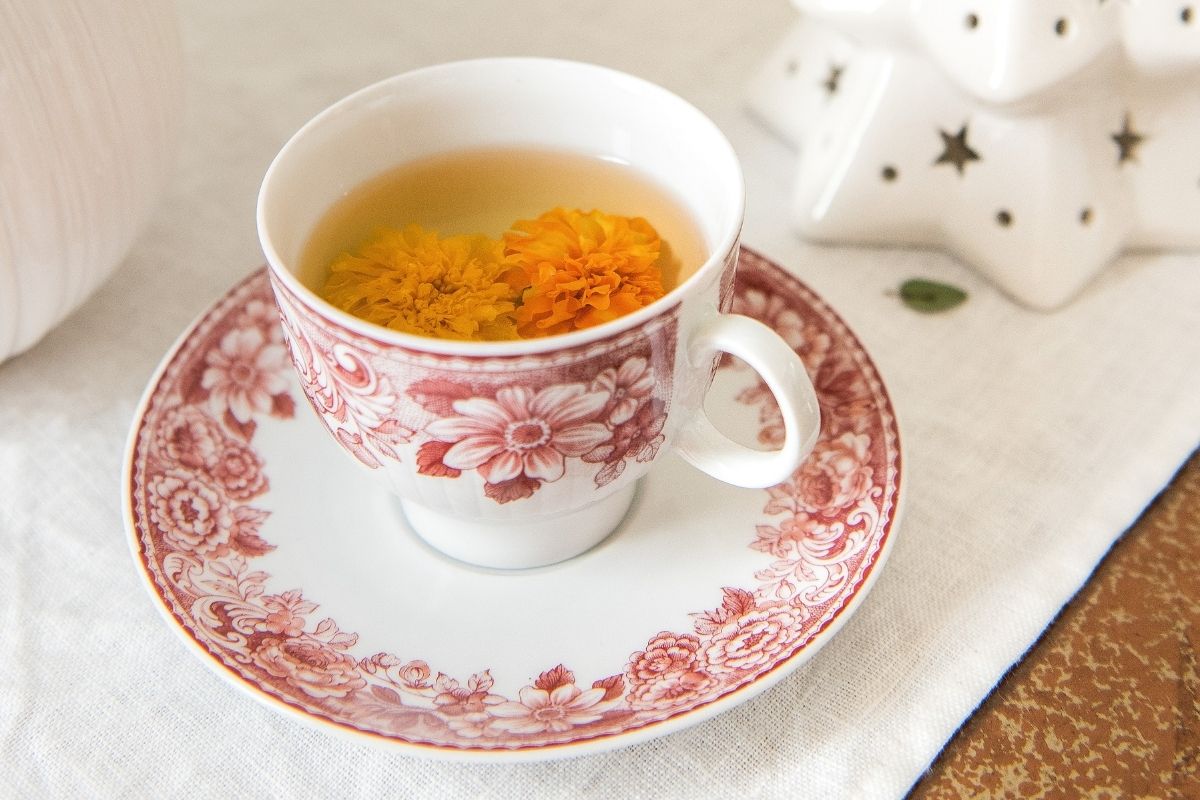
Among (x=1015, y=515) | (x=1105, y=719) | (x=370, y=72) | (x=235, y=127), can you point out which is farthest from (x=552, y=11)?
(x=1105, y=719)

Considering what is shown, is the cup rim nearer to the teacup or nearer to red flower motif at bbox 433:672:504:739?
the teacup

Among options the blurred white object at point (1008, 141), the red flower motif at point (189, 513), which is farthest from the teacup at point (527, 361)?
the blurred white object at point (1008, 141)

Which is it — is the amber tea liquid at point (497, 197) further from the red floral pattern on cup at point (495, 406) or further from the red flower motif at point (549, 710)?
the red flower motif at point (549, 710)

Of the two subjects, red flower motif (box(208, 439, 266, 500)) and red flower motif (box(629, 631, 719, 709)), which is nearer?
red flower motif (box(629, 631, 719, 709))

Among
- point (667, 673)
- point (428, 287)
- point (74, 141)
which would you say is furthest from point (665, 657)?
point (74, 141)

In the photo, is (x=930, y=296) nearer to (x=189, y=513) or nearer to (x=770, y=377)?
(x=770, y=377)

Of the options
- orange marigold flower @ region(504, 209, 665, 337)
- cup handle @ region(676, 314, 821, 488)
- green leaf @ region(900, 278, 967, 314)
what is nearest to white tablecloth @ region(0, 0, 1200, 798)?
green leaf @ region(900, 278, 967, 314)
